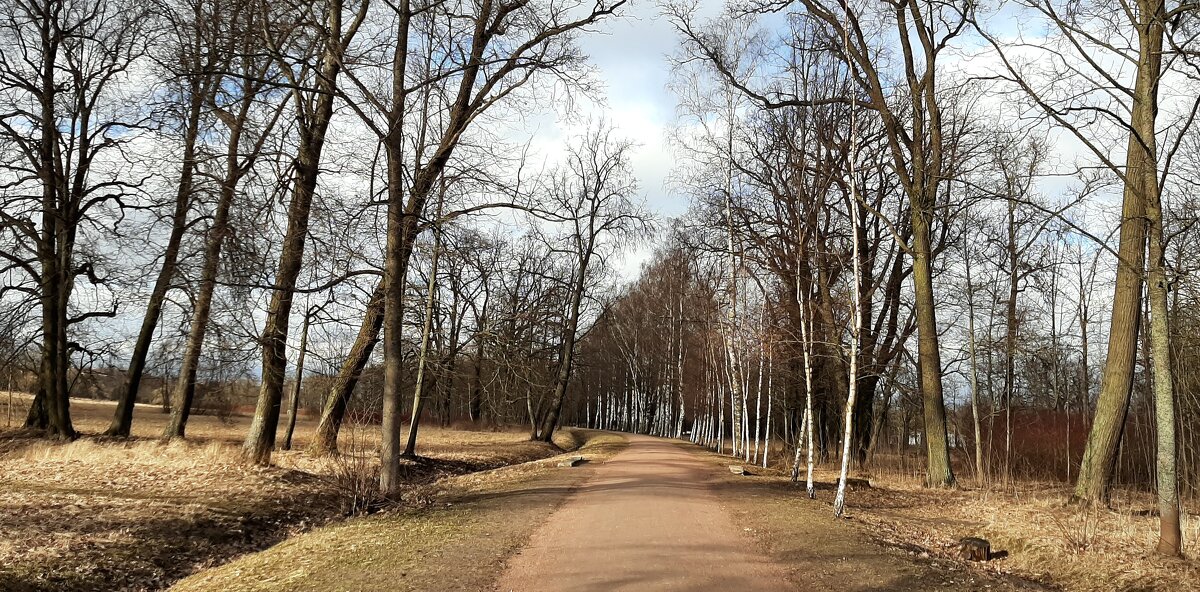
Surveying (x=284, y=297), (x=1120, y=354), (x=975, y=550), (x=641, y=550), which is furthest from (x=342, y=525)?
(x=1120, y=354)

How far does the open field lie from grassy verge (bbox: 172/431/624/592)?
85 centimetres

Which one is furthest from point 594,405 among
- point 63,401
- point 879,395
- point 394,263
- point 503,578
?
point 503,578

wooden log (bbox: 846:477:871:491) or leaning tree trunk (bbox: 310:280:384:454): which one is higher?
leaning tree trunk (bbox: 310:280:384:454)

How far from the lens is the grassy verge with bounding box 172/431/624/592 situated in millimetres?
7109

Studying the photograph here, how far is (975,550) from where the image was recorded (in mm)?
9688

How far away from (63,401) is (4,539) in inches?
474

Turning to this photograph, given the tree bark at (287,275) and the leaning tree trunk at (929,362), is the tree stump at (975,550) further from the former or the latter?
the tree bark at (287,275)

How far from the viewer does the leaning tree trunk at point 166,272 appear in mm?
13234

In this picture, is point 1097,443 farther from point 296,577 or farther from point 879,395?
point 879,395

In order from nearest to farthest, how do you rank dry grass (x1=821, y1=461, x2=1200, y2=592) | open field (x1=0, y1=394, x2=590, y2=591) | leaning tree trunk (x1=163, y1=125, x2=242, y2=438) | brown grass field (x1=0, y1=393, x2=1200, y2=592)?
brown grass field (x1=0, y1=393, x2=1200, y2=592), open field (x1=0, y1=394, x2=590, y2=591), dry grass (x1=821, y1=461, x2=1200, y2=592), leaning tree trunk (x1=163, y1=125, x2=242, y2=438)

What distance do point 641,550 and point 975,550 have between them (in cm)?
444

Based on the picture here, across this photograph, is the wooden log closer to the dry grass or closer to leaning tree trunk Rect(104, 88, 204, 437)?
the dry grass

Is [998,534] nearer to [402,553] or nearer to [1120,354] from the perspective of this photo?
[1120,354]

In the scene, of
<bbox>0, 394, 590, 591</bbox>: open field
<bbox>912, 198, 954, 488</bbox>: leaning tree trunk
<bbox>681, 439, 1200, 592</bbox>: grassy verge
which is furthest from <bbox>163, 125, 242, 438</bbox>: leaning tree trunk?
<bbox>912, 198, 954, 488</bbox>: leaning tree trunk
